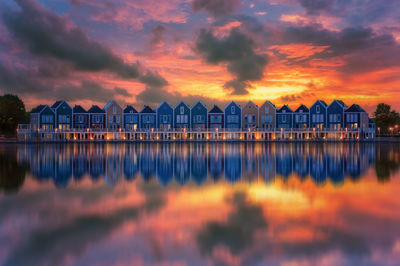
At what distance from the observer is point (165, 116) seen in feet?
243

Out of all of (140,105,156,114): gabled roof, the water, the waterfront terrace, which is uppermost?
(140,105,156,114): gabled roof

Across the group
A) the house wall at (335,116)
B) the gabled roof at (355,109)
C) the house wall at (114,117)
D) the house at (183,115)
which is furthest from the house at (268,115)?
the house wall at (114,117)

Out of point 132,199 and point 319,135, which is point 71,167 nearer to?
point 132,199

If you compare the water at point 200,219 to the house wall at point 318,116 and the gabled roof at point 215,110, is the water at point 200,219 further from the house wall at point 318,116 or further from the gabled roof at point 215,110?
the house wall at point 318,116

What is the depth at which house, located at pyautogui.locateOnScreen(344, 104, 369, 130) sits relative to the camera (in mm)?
70125

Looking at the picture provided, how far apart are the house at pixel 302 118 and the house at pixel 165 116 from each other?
108 feet

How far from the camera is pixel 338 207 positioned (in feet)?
43.3

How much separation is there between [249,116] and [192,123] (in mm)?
15156

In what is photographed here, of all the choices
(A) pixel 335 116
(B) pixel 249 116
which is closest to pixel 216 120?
(B) pixel 249 116

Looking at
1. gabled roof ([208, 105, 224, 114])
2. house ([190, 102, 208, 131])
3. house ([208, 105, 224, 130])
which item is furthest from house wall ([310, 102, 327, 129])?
house ([190, 102, 208, 131])

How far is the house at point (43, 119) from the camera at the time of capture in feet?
241

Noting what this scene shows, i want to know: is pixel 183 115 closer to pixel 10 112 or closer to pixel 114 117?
pixel 114 117

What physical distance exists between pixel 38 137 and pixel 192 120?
40.8 m

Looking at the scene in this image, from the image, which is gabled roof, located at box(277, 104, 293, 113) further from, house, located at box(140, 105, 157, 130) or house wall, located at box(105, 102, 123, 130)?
house wall, located at box(105, 102, 123, 130)
